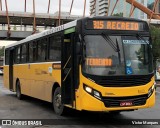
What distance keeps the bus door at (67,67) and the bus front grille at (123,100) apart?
50.4 inches

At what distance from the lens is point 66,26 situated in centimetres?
1081

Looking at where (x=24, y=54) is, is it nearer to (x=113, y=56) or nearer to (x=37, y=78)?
(x=37, y=78)

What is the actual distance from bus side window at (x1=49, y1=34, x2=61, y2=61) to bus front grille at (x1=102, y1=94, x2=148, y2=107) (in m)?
2.48

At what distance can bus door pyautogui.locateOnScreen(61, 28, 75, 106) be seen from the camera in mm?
10344

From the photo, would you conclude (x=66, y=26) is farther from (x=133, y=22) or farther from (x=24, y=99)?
(x=24, y=99)

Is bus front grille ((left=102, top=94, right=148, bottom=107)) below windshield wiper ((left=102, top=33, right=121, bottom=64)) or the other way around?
below

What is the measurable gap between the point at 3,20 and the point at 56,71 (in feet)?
226

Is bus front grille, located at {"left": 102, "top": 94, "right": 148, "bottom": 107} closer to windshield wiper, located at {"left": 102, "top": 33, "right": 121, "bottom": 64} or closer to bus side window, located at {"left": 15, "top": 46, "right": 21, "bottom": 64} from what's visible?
windshield wiper, located at {"left": 102, "top": 33, "right": 121, "bottom": 64}

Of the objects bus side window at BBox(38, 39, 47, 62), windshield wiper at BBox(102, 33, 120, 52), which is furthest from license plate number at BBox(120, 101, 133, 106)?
bus side window at BBox(38, 39, 47, 62)

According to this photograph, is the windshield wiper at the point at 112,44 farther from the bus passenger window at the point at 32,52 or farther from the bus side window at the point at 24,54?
the bus side window at the point at 24,54

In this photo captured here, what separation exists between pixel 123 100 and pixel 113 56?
112 cm

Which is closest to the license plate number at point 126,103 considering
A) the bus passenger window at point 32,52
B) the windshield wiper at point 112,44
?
the windshield wiper at point 112,44

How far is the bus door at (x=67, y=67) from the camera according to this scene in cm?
1034

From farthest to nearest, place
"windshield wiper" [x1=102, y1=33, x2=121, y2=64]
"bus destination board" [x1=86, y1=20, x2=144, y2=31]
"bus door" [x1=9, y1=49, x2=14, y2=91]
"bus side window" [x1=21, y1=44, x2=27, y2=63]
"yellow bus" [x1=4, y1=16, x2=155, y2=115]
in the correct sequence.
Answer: "bus door" [x1=9, y1=49, x2=14, y2=91] < "bus side window" [x1=21, y1=44, x2=27, y2=63] < "bus destination board" [x1=86, y1=20, x2=144, y2=31] < "windshield wiper" [x1=102, y1=33, x2=121, y2=64] < "yellow bus" [x1=4, y1=16, x2=155, y2=115]
